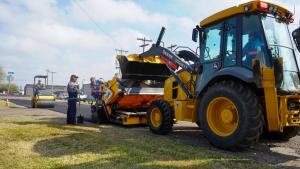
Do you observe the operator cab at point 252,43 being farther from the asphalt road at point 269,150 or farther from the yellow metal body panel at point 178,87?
the asphalt road at point 269,150

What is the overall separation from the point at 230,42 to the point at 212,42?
64 centimetres

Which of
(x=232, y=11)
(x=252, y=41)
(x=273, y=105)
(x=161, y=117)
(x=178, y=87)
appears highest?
(x=232, y=11)

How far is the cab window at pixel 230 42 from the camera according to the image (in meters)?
6.92

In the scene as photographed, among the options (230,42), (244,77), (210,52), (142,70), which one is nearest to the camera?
(244,77)

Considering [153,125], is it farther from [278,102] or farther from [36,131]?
[278,102]

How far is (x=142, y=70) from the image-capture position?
36.0 ft

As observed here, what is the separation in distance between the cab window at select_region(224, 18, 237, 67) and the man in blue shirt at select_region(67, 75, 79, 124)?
Answer: 539cm

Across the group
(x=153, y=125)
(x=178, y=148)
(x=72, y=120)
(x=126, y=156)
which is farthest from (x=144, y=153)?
(x=72, y=120)

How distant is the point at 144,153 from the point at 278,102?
2.53 m

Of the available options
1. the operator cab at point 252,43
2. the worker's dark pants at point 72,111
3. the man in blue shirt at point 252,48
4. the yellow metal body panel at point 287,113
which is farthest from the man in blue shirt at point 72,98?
the yellow metal body panel at point 287,113

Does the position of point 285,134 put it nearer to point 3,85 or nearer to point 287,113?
point 287,113

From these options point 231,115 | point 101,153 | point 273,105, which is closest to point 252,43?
point 273,105

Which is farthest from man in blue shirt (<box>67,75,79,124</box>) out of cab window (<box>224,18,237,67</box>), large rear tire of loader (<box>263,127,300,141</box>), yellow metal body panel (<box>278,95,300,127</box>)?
yellow metal body panel (<box>278,95,300,127</box>)

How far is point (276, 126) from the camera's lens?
19.7ft
